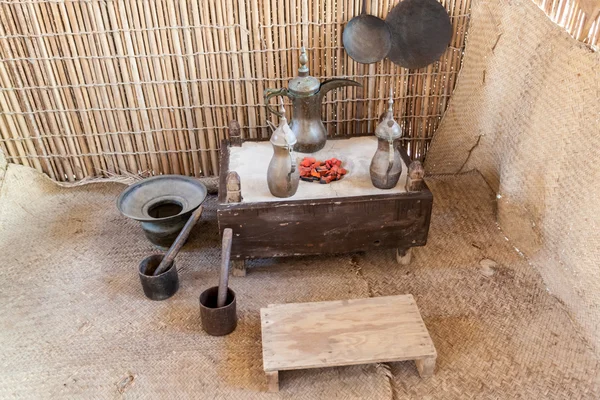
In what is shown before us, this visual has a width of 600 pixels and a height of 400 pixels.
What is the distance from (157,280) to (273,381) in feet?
2.72

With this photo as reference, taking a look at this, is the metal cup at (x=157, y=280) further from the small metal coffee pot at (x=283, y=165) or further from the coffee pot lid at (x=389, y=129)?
the coffee pot lid at (x=389, y=129)

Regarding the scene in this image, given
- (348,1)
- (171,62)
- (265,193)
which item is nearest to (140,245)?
(265,193)

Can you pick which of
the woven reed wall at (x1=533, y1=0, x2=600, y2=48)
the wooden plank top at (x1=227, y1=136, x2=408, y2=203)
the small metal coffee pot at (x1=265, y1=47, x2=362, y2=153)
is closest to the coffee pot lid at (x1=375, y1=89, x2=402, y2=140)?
the wooden plank top at (x1=227, y1=136, x2=408, y2=203)

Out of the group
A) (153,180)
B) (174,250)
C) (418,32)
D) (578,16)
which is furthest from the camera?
(418,32)

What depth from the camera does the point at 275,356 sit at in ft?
7.68

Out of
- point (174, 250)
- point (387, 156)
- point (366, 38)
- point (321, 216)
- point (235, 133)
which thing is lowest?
point (174, 250)

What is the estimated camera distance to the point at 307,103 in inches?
121

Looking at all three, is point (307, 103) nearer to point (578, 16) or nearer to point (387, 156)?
point (387, 156)

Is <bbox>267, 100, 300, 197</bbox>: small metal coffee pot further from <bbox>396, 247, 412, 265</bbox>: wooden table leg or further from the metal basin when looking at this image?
<bbox>396, 247, 412, 265</bbox>: wooden table leg

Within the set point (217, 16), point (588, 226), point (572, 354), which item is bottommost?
point (572, 354)

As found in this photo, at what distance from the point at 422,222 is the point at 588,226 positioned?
768 mm

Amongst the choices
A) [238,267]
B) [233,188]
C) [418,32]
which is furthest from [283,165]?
[418,32]

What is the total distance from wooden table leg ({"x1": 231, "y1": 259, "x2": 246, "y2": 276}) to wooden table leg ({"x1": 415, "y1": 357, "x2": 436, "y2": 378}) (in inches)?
41.0

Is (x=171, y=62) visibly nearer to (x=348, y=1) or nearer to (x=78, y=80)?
(x=78, y=80)
